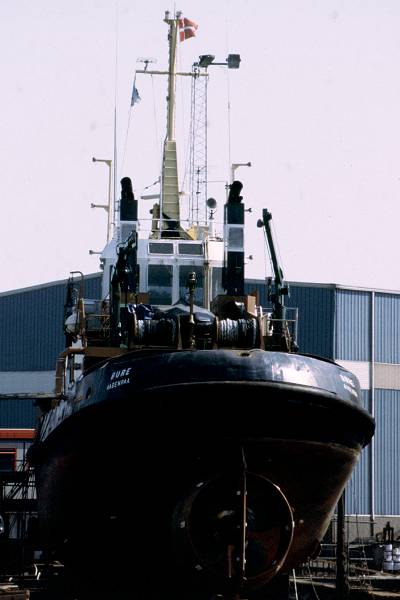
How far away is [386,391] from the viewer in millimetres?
38750

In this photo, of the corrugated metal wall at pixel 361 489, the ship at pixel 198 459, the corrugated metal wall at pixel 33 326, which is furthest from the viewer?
the corrugated metal wall at pixel 33 326

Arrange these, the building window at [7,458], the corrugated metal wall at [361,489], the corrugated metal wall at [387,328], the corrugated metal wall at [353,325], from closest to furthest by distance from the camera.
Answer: the building window at [7,458]
the corrugated metal wall at [361,489]
the corrugated metal wall at [353,325]
the corrugated metal wall at [387,328]

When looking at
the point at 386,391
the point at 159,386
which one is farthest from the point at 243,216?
the point at 386,391

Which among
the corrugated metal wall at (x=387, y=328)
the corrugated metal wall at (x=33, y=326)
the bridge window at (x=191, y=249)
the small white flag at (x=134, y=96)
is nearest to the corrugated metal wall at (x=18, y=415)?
the corrugated metal wall at (x=33, y=326)

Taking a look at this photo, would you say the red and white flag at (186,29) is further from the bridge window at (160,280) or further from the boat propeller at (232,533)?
the boat propeller at (232,533)

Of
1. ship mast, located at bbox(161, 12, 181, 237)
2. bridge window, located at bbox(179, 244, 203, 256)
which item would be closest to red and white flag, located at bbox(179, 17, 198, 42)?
ship mast, located at bbox(161, 12, 181, 237)

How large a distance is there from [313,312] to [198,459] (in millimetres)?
23389

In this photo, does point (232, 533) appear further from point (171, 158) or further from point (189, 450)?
point (171, 158)

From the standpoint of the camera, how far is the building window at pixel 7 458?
1411 inches

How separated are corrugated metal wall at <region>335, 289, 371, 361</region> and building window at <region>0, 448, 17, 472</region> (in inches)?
409

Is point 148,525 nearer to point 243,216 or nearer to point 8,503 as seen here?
point 243,216

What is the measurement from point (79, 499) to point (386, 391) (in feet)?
74.5

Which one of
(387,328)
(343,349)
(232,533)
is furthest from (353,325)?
(232,533)

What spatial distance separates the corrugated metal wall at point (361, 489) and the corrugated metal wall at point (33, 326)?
9.99 m
